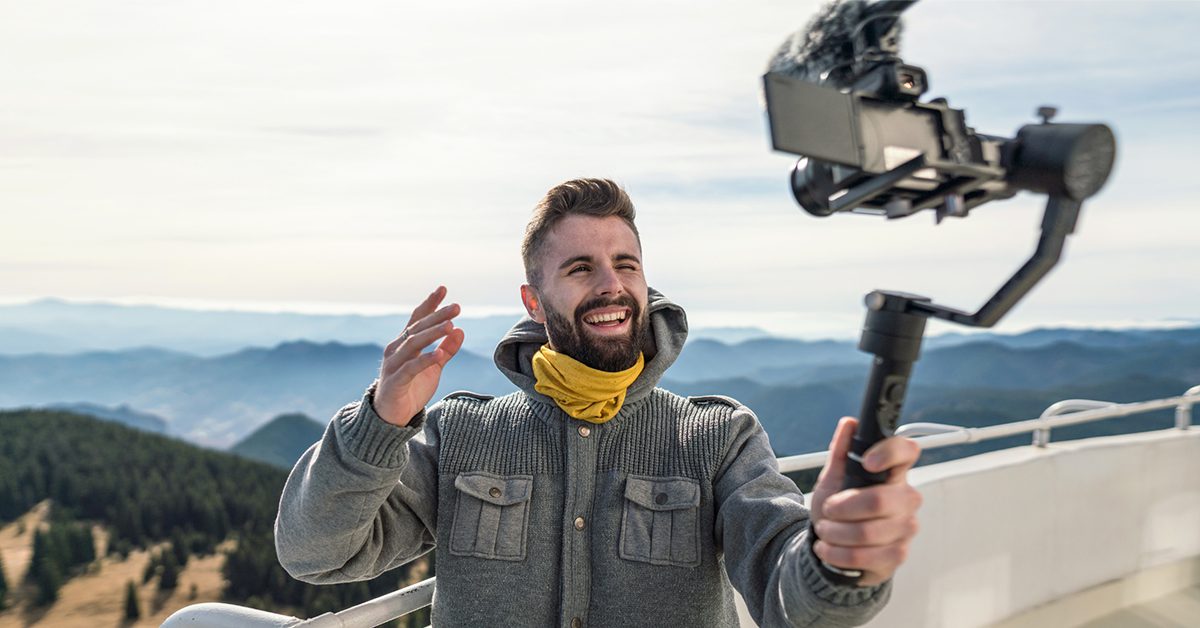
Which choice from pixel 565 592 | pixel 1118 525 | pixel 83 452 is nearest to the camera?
pixel 565 592

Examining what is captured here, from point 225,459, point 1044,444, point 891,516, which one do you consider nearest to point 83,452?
point 225,459

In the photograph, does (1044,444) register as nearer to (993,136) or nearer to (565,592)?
(565,592)

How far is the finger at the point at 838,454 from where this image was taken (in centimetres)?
84

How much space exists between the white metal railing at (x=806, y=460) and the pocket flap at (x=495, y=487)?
0.18 m

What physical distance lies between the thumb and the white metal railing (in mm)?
228

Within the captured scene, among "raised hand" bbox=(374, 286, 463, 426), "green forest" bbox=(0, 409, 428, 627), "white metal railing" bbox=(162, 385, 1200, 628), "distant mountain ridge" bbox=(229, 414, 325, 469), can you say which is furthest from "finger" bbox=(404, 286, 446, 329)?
"distant mountain ridge" bbox=(229, 414, 325, 469)

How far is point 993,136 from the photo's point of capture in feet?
2.60

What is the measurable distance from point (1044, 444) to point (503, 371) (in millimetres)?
2389

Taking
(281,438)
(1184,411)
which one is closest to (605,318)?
(1184,411)

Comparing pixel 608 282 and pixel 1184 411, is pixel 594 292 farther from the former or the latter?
pixel 1184 411

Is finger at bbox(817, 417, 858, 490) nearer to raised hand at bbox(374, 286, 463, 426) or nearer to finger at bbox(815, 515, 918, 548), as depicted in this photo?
finger at bbox(815, 515, 918, 548)

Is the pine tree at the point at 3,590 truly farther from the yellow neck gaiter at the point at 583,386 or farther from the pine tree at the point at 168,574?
the yellow neck gaiter at the point at 583,386

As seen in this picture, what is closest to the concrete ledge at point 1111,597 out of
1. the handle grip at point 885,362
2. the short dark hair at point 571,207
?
the short dark hair at point 571,207

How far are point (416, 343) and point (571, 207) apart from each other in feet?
1.88
